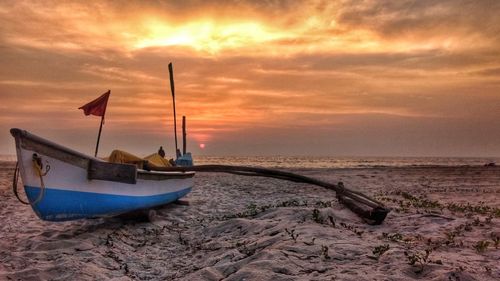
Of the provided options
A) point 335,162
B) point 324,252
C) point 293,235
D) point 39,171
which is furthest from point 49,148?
point 335,162

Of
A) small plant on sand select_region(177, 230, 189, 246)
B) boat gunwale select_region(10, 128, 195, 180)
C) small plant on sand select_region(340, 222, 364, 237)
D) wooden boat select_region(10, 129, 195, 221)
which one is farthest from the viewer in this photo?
small plant on sand select_region(177, 230, 189, 246)

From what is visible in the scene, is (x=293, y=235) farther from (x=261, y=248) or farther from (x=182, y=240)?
(x=182, y=240)

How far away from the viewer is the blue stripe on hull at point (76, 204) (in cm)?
674

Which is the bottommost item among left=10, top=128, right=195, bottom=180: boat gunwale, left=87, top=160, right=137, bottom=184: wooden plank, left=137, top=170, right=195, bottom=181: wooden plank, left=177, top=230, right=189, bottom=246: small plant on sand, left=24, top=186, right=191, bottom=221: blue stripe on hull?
left=177, top=230, right=189, bottom=246: small plant on sand

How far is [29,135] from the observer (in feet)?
21.1

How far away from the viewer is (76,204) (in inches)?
283

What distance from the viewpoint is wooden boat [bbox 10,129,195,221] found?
655 cm

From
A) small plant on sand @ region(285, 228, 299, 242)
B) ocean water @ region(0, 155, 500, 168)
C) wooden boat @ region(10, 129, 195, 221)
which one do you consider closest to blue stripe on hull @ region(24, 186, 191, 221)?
wooden boat @ region(10, 129, 195, 221)

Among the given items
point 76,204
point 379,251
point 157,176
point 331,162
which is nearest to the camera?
point 379,251

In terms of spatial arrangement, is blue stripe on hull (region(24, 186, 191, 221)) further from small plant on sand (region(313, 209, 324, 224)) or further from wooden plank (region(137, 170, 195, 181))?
small plant on sand (region(313, 209, 324, 224))

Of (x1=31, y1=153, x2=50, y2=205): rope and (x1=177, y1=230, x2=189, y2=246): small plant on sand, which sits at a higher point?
(x1=31, y1=153, x2=50, y2=205): rope

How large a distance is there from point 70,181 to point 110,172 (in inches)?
30.8

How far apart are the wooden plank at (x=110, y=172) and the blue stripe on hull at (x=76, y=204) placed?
0.43 meters

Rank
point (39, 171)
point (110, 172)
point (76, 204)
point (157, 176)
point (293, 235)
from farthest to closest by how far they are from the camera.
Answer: point (157, 176)
point (110, 172)
point (76, 204)
point (39, 171)
point (293, 235)
